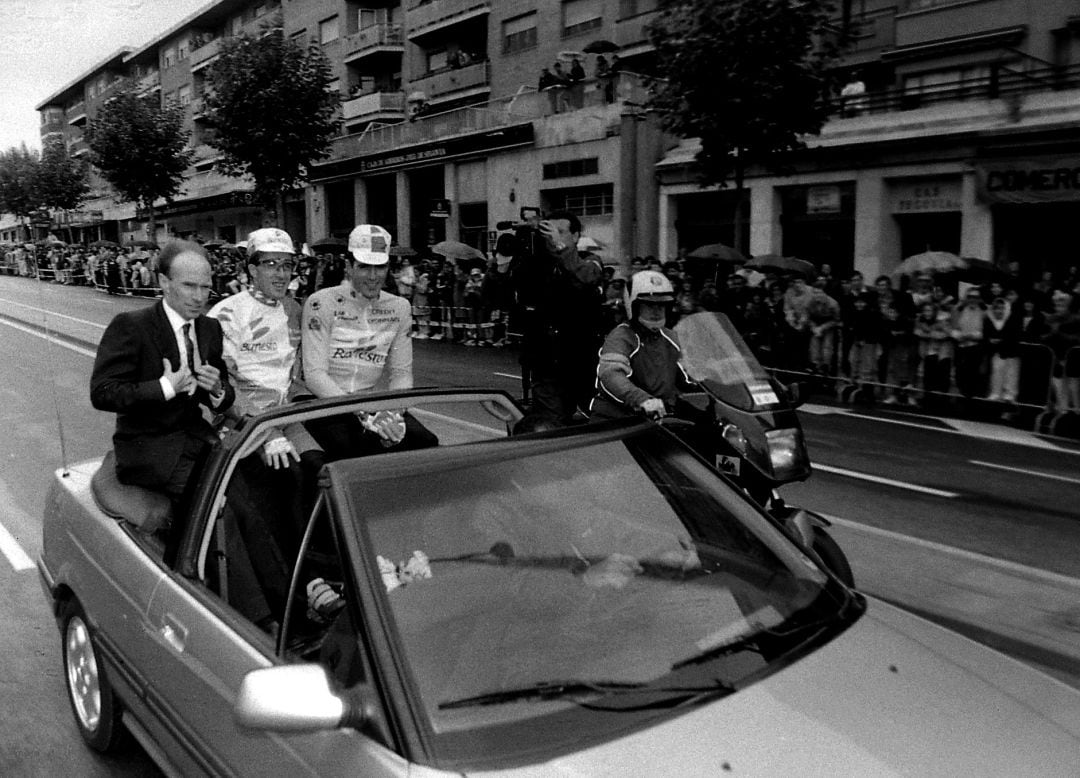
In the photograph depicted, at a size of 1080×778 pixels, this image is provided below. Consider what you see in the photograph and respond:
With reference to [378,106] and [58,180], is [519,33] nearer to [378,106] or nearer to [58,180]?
[378,106]

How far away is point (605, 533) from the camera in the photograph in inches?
111

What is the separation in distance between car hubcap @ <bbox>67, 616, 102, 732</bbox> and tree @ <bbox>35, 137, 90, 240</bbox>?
6513 cm

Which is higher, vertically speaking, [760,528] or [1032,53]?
[1032,53]

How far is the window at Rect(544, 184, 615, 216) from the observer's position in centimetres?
3086

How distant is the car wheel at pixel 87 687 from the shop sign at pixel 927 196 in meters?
21.3

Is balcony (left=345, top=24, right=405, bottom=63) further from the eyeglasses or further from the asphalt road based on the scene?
the eyeglasses

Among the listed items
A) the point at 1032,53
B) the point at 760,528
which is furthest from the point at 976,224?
the point at 760,528

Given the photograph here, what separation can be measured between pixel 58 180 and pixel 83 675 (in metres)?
68.1

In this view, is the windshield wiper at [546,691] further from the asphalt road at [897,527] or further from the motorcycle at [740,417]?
the motorcycle at [740,417]

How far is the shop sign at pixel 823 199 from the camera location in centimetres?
2434

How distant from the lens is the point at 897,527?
7184 millimetres

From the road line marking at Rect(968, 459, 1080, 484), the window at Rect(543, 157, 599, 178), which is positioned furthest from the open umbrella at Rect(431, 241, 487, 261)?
the road line marking at Rect(968, 459, 1080, 484)

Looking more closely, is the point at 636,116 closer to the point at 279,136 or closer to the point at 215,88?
the point at 279,136

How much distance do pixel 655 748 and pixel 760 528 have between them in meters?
1.11
